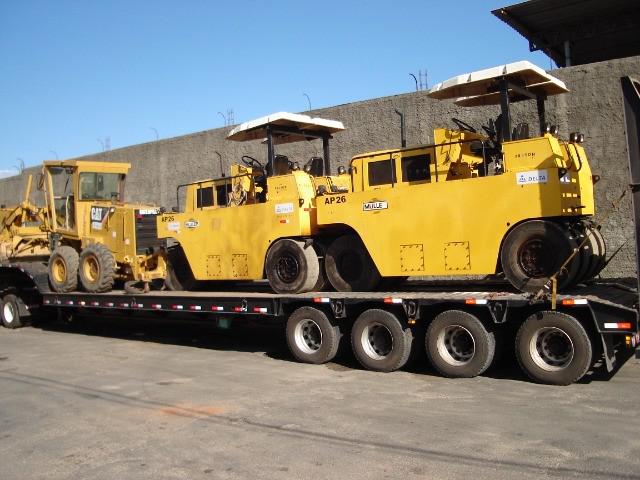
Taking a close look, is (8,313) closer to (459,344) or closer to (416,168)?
(416,168)

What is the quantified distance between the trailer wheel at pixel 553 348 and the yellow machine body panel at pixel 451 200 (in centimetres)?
103

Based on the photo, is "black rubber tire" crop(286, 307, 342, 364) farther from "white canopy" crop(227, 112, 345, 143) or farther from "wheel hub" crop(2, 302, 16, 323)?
"wheel hub" crop(2, 302, 16, 323)

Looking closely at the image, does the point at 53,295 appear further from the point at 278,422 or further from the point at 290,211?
the point at 278,422

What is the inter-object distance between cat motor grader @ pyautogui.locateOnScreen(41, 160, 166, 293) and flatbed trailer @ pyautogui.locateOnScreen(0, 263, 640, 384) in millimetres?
2213

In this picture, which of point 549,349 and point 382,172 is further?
point 382,172

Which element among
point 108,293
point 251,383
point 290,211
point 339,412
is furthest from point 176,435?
point 108,293

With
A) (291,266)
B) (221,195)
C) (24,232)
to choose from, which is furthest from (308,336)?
(24,232)

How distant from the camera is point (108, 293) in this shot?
42.1 feet

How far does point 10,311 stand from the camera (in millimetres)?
15367

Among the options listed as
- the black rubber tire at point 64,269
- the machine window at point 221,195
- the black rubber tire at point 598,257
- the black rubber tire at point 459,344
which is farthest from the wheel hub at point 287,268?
the black rubber tire at point 64,269

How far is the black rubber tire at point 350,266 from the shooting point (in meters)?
9.62

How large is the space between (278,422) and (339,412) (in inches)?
27.2

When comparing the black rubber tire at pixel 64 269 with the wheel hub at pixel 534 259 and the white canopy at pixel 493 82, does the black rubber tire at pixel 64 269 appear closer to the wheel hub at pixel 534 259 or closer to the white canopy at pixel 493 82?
the white canopy at pixel 493 82

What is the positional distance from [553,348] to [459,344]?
1186 millimetres
